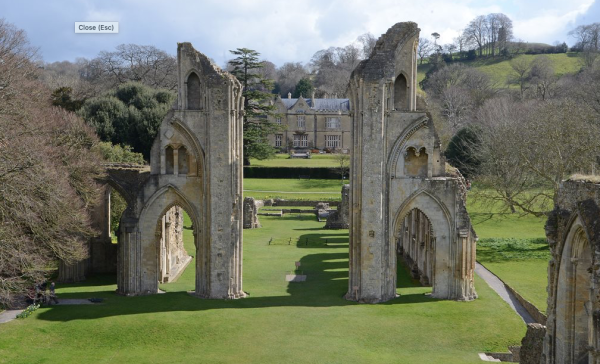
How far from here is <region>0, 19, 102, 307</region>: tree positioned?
1998 centimetres

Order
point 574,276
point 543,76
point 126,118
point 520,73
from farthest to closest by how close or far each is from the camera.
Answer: point 520,73 < point 543,76 < point 126,118 < point 574,276

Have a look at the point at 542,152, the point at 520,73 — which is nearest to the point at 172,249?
the point at 542,152

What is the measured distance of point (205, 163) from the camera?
81.5 feet

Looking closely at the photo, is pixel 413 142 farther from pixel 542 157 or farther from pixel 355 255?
pixel 542 157

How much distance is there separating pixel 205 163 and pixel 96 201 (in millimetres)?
5333

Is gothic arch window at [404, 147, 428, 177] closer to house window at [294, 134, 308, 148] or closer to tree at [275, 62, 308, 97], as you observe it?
house window at [294, 134, 308, 148]

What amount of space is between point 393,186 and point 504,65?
9581 centimetres

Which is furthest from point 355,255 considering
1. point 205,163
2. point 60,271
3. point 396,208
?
point 60,271

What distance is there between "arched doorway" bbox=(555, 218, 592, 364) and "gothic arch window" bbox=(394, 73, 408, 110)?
12612 millimetres

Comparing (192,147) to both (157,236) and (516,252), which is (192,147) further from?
(516,252)

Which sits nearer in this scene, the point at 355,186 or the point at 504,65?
the point at 355,186

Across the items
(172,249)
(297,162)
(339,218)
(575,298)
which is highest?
(297,162)

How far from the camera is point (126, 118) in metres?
52.0

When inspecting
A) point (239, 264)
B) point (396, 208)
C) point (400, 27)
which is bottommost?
point (239, 264)
